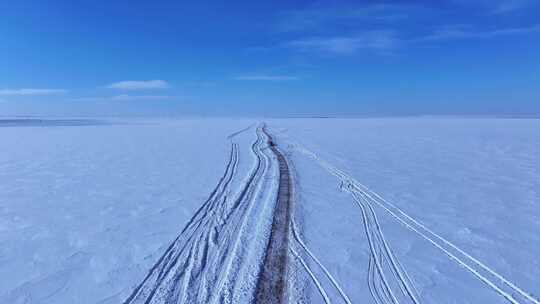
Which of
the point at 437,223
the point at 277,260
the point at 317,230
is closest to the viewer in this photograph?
the point at 277,260

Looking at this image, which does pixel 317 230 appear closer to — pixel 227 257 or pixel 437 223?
pixel 227 257

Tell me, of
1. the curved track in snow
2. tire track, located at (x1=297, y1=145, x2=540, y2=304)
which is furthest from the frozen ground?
the curved track in snow

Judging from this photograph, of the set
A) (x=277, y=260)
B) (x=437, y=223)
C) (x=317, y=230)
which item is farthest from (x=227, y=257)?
(x=437, y=223)

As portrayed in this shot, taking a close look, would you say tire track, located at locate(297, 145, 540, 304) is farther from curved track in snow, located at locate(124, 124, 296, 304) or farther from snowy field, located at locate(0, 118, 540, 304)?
curved track in snow, located at locate(124, 124, 296, 304)

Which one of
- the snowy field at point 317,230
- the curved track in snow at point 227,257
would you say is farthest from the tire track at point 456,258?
the curved track in snow at point 227,257

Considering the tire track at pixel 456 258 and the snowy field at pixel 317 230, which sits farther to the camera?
the snowy field at pixel 317 230

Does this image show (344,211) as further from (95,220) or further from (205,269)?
(95,220)

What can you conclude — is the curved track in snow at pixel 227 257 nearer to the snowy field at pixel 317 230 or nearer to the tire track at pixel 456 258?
the snowy field at pixel 317 230

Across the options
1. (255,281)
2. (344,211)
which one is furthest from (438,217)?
(255,281)

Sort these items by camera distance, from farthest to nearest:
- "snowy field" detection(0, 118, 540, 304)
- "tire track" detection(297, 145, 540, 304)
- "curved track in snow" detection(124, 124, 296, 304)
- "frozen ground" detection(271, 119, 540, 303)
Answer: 1. "frozen ground" detection(271, 119, 540, 303)
2. "snowy field" detection(0, 118, 540, 304)
3. "tire track" detection(297, 145, 540, 304)
4. "curved track in snow" detection(124, 124, 296, 304)

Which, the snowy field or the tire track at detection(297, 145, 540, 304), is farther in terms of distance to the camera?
the snowy field

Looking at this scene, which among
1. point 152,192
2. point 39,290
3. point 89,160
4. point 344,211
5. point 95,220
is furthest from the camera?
point 89,160
